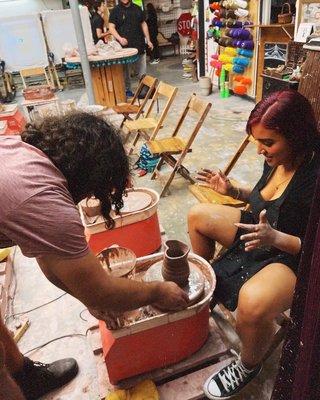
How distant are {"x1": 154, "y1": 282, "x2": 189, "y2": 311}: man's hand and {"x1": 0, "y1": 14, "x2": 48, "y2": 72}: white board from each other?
31.0 ft

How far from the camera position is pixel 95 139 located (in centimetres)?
117

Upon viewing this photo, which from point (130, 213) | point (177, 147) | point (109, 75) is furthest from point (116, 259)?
point (109, 75)

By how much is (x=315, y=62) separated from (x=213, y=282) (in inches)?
80.6

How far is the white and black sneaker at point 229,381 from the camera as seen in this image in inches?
63.9

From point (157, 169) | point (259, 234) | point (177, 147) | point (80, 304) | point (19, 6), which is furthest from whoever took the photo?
point (19, 6)

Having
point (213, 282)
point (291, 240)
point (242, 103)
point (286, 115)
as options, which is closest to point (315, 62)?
point (286, 115)

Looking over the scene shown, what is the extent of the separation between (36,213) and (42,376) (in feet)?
4.17

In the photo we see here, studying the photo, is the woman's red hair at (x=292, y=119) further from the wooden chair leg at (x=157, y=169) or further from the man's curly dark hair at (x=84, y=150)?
the wooden chair leg at (x=157, y=169)

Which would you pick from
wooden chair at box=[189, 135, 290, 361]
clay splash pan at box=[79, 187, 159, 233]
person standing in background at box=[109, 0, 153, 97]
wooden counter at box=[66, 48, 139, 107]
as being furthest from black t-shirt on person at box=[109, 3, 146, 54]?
clay splash pan at box=[79, 187, 159, 233]

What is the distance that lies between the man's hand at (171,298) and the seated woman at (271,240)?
0.27m

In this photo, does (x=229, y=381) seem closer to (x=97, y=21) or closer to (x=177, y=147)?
(x=177, y=147)

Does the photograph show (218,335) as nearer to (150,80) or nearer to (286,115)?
(286,115)

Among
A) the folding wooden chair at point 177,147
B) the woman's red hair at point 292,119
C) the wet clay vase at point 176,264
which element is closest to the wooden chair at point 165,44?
the folding wooden chair at point 177,147

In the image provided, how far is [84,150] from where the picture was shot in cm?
115
